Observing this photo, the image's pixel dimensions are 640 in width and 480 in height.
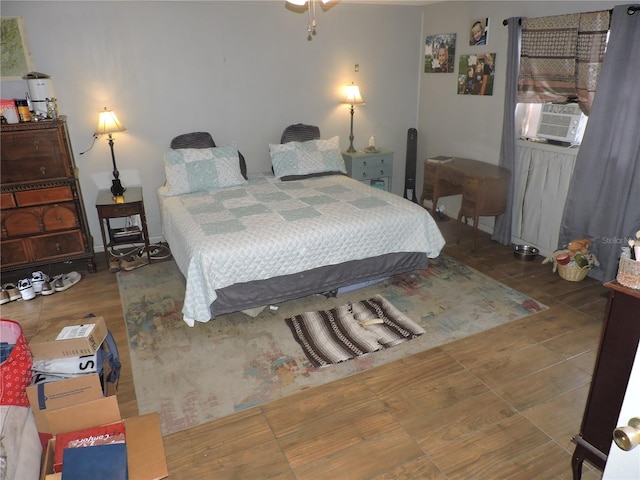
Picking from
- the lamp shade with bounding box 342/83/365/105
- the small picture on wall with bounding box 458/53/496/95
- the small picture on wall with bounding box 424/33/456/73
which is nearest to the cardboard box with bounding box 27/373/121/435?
the lamp shade with bounding box 342/83/365/105

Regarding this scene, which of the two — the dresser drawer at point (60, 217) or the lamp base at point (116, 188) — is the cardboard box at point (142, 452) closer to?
the dresser drawer at point (60, 217)

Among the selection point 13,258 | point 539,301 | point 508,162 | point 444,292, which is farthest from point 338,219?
point 13,258

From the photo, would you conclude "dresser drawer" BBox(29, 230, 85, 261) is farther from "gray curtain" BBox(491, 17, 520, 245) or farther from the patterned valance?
the patterned valance

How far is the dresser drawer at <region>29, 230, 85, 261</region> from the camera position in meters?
3.66

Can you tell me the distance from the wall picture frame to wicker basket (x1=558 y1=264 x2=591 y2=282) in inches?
188

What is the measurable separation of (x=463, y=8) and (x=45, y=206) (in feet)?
14.4

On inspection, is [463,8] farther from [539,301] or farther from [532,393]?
[532,393]

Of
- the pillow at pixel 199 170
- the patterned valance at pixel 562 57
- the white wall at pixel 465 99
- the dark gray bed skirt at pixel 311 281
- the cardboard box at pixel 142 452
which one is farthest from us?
the white wall at pixel 465 99

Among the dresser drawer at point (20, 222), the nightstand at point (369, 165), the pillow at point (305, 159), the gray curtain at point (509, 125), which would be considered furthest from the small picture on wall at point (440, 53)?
the dresser drawer at point (20, 222)

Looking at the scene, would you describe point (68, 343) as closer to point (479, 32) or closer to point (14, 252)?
point (14, 252)

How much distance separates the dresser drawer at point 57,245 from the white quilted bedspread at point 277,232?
0.81m

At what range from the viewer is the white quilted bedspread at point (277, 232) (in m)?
2.83

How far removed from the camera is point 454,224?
499 cm

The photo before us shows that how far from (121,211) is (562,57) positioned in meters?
3.91
